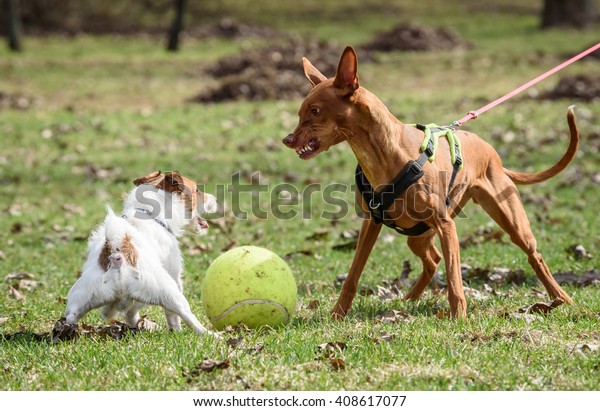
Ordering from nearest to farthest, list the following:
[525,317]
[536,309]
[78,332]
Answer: [78,332]
[525,317]
[536,309]

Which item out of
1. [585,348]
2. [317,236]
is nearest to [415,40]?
[317,236]

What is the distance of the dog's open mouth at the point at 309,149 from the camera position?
5.52 meters

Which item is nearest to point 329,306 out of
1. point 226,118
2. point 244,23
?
point 226,118

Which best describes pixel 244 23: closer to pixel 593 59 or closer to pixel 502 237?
pixel 593 59

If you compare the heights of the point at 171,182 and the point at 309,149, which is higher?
the point at 309,149

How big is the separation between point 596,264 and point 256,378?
4519 millimetres

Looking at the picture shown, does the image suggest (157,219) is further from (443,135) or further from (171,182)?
(443,135)

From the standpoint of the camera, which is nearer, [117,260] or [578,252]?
[117,260]

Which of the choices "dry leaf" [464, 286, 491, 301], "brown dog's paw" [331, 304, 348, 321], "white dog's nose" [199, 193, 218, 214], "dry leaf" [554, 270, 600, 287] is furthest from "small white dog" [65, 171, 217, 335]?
"dry leaf" [554, 270, 600, 287]

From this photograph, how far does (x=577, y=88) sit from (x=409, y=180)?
12.4 m

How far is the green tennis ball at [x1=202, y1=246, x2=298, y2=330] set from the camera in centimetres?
563

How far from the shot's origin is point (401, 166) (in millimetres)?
5676

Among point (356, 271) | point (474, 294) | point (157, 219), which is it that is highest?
point (157, 219)

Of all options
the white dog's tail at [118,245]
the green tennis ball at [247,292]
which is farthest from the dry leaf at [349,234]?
the white dog's tail at [118,245]
